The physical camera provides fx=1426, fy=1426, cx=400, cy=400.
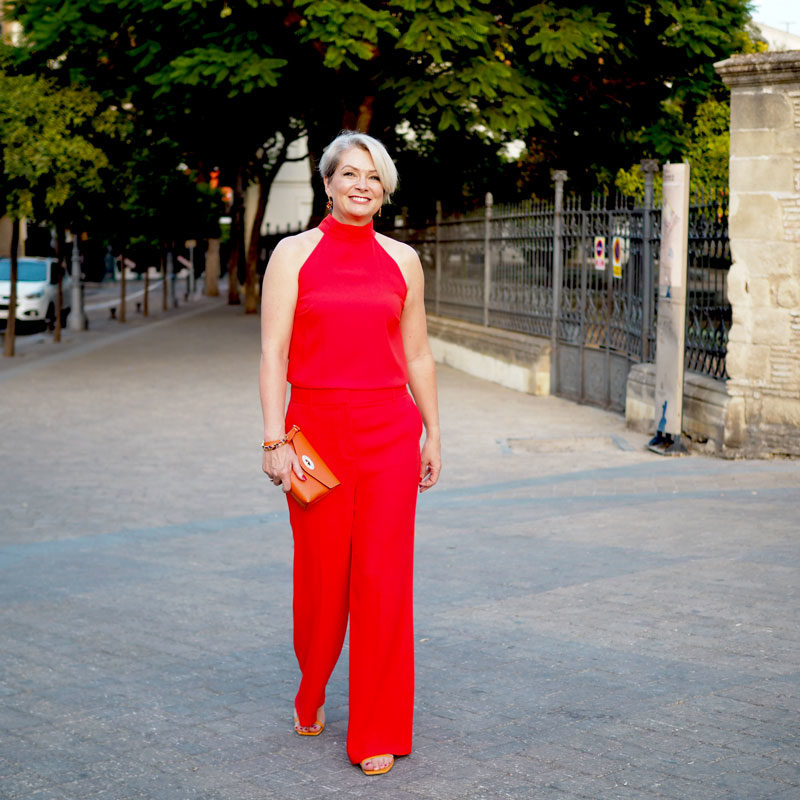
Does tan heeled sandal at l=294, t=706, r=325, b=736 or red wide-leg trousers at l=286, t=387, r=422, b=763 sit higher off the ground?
red wide-leg trousers at l=286, t=387, r=422, b=763

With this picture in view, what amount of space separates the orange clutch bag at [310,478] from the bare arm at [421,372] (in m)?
0.37

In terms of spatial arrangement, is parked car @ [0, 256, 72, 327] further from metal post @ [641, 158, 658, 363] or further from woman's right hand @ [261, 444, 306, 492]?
woman's right hand @ [261, 444, 306, 492]

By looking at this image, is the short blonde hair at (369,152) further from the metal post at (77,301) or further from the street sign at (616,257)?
the metal post at (77,301)

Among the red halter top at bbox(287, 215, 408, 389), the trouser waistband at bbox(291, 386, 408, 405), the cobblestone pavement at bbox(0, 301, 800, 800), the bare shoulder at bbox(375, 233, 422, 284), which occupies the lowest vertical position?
the cobblestone pavement at bbox(0, 301, 800, 800)

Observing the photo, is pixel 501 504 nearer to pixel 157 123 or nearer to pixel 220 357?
pixel 220 357

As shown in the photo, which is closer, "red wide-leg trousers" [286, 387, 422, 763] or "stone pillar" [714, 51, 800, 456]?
"red wide-leg trousers" [286, 387, 422, 763]

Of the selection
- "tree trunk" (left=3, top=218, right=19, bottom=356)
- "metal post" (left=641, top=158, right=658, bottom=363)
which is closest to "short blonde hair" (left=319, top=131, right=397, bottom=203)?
"metal post" (left=641, top=158, right=658, bottom=363)

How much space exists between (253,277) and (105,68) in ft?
47.9

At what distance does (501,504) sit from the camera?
8898mm

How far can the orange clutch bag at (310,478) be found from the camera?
4184mm

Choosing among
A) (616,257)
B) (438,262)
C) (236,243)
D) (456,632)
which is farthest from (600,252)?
(236,243)

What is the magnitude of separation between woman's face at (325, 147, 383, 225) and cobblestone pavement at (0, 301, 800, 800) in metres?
1.65

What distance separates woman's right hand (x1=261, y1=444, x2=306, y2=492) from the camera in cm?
420

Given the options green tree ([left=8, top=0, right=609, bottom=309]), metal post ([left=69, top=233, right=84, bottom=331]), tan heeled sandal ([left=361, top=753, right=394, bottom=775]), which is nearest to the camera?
tan heeled sandal ([left=361, top=753, right=394, bottom=775])
